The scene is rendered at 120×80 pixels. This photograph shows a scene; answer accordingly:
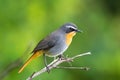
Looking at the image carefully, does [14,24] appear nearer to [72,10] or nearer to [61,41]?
[72,10]

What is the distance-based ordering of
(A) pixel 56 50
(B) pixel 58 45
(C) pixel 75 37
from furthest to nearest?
(C) pixel 75 37, (B) pixel 58 45, (A) pixel 56 50

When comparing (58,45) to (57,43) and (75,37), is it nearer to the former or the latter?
(57,43)

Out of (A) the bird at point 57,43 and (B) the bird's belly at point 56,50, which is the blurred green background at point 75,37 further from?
(B) the bird's belly at point 56,50

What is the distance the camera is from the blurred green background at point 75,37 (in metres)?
5.82

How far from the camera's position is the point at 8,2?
6.25 meters

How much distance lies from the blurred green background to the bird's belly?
187cm

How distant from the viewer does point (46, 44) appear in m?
3.53

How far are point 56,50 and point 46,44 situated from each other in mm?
97

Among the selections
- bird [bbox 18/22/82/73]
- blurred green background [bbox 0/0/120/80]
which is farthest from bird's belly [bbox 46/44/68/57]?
blurred green background [bbox 0/0/120/80]

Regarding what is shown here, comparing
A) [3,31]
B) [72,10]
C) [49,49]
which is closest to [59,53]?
[49,49]

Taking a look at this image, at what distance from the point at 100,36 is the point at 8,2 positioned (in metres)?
1.73

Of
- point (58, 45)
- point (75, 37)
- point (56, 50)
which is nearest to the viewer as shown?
point (56, 50)

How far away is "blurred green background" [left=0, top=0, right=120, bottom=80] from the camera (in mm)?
5818

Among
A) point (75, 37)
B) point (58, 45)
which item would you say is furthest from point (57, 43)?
point (75, 37)
